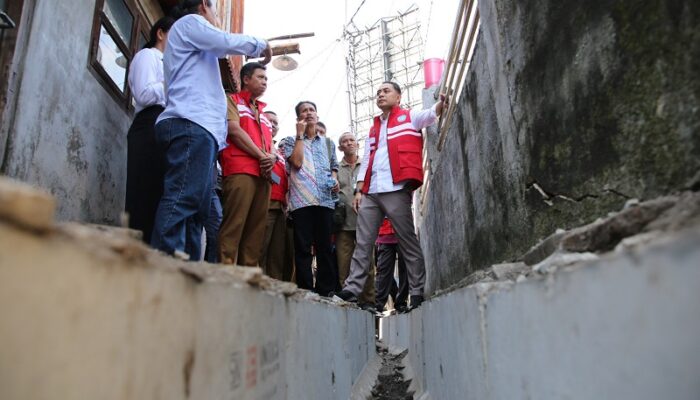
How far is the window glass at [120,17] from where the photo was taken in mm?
3404

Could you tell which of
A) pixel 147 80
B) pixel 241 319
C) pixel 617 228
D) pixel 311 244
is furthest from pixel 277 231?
pixel 617 228

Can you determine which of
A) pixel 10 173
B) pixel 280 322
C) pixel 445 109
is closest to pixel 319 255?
pixel 445 109

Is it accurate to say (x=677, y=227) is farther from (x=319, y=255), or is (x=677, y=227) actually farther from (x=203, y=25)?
(x=319, y=255)

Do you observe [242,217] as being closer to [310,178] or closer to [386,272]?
[310,178]

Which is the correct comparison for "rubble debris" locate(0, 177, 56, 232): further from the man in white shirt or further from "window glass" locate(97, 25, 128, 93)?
"window glass" locate(97, 25, 128, 93)

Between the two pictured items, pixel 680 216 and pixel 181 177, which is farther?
pixel 181 177

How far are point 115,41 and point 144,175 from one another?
1395mm

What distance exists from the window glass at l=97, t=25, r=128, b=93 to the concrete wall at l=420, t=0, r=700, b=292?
2506mm

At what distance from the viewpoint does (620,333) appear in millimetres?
663

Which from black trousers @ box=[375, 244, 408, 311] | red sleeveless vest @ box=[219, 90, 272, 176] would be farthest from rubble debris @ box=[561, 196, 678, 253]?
black trousers @ box=[375, 244, 408, 311]

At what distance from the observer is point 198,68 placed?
2.53m

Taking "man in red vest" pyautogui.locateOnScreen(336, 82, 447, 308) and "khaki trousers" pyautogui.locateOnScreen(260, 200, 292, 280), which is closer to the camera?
"man in red vest" pyautogui.locateOnScreen(336, 82, 447, 308)

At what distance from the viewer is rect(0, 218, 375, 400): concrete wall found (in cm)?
47

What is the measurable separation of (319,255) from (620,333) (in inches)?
140
